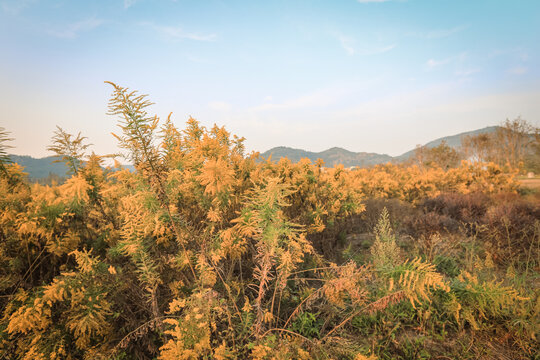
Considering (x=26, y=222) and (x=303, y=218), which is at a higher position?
(x=26, y=222)

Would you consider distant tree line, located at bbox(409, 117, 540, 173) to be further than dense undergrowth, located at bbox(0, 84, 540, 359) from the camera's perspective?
Yes

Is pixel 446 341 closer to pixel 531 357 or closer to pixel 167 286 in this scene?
pixel 531 357

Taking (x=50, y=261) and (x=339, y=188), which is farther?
(x=339, y=188)

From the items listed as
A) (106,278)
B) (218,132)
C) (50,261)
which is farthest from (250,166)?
(50,261)

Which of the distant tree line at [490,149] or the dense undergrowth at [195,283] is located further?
the distant tree line at [490,149]

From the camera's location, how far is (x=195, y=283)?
213 cm

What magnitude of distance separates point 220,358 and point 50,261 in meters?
2.53

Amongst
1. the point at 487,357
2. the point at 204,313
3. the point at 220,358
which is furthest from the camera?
the point at 487,357

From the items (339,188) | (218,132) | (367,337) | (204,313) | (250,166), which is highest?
(218,132)

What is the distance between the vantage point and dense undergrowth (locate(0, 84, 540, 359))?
1.56 meters

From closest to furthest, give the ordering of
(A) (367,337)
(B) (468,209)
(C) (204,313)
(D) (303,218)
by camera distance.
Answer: (C) (204,313)
(A) (367,337)
(D) (303,218)
(B) (468,209)

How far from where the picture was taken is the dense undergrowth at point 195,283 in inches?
61.6

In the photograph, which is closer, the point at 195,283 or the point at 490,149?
the point at 195,283

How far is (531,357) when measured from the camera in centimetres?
204
